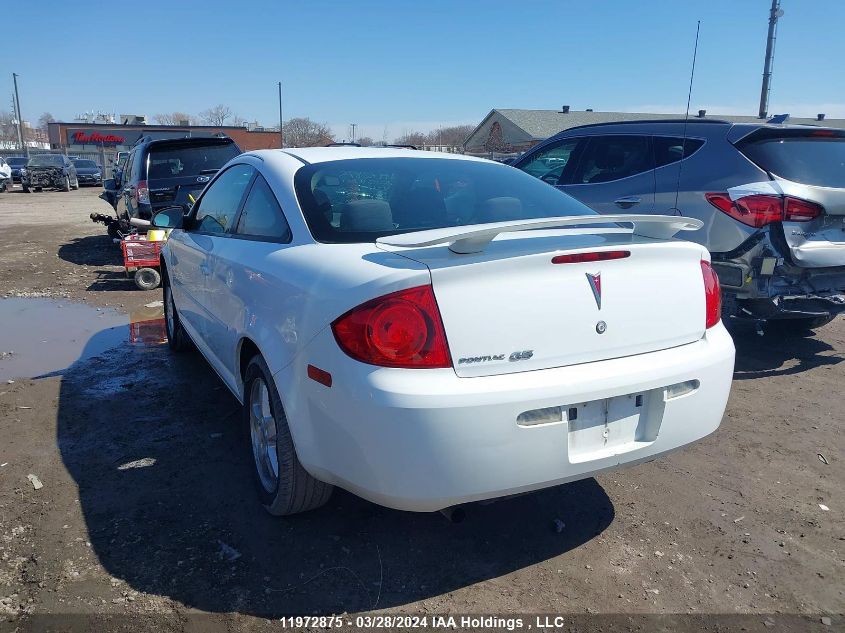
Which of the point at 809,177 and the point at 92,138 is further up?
the point at 92,138

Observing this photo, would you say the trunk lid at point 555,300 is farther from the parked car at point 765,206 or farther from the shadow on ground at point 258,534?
the parked car at point 765,206

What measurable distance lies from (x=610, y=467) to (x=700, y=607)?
2.12 ft

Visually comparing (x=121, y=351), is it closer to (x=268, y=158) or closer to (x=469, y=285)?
(x=268, y=158)

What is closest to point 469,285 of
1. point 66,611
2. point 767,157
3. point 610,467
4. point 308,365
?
point 308,365

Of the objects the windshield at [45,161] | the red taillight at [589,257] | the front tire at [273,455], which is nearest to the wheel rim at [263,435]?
the front tire at [273,455]

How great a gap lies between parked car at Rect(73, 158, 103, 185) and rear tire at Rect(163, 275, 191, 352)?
37071 millimetres

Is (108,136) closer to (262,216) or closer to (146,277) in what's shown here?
(146,277)

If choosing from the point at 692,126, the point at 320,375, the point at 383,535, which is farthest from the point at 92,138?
the point at 320,375

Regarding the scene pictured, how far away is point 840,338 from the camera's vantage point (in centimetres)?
636

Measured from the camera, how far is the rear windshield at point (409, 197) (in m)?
3.02

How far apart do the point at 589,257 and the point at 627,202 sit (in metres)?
3.22

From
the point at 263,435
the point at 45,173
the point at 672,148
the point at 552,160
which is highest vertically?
the point at 672,148

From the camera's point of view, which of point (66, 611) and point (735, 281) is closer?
point (66, 611)

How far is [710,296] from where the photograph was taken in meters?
2.93
